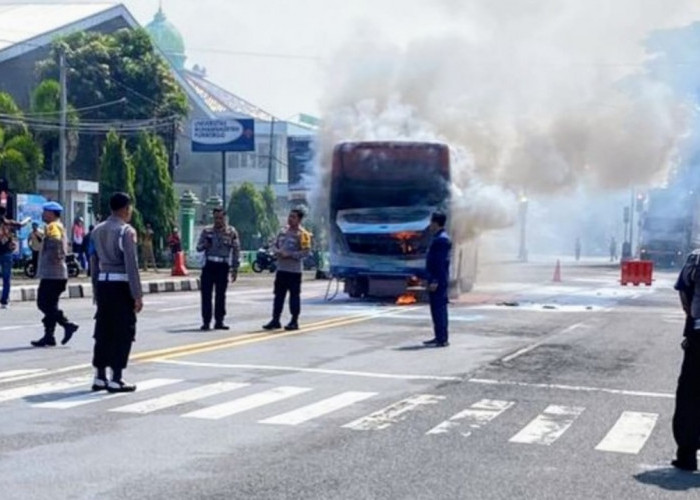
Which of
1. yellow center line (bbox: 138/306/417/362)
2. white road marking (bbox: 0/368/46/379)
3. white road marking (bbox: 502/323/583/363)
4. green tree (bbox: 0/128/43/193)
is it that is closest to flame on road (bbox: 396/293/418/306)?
yellow center line (bbox: 138/306/417/362)

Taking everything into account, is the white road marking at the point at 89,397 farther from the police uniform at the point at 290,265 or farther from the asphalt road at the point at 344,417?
the police uniform at the point at 290,265

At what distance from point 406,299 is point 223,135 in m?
28.0

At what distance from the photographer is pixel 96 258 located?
38.7 feet

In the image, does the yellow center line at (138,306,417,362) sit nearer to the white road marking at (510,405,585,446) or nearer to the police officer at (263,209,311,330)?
the police officer at (263,209,311,330)

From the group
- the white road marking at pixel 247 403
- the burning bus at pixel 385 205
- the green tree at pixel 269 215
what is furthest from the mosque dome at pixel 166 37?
the white road marking at pixel 247 403

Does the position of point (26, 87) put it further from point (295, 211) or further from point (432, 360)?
point (432, 360)

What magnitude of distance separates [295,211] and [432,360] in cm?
423

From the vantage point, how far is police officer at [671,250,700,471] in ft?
28.6

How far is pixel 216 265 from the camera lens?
18141 mm

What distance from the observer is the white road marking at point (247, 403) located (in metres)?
10.2

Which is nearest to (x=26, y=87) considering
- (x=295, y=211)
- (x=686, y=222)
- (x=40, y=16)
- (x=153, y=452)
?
(x=40, y=16)

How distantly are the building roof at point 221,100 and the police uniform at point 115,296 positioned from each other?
66332 millimetres

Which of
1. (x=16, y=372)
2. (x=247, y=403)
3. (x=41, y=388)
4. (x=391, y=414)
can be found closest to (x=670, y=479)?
(x=391, y=414)

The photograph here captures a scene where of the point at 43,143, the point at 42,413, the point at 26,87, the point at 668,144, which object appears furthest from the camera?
the point at 26,87
